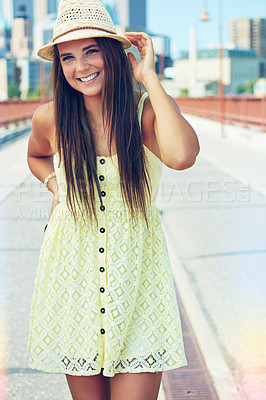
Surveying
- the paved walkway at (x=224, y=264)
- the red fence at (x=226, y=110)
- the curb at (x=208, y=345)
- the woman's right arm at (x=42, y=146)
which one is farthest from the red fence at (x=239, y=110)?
the woman's right arm at (x=42, y=146)

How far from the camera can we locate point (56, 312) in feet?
7.47

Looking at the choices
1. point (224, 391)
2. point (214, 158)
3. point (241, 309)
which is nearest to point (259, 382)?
point (224, 391)

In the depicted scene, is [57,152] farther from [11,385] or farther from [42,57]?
[11,385]

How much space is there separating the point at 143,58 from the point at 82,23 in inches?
9.4

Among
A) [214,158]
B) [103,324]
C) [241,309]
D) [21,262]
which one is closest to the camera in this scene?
[103,324]

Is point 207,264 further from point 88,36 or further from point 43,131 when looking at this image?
point 88,36

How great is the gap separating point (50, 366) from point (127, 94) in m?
0.97

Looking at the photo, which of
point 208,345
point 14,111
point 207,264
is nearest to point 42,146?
point 208,345

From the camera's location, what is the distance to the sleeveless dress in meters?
2.21

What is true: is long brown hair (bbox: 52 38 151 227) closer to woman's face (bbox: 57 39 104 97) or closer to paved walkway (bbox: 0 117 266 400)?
woman's face (bbox: 57 39 104 97)

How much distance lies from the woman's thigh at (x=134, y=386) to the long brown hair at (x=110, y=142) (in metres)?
0.54

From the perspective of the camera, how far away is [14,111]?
33.8 m

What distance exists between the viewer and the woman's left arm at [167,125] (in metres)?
2.16

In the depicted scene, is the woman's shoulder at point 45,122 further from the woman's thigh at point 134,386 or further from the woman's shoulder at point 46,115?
the woman's thigh at point 134,386
